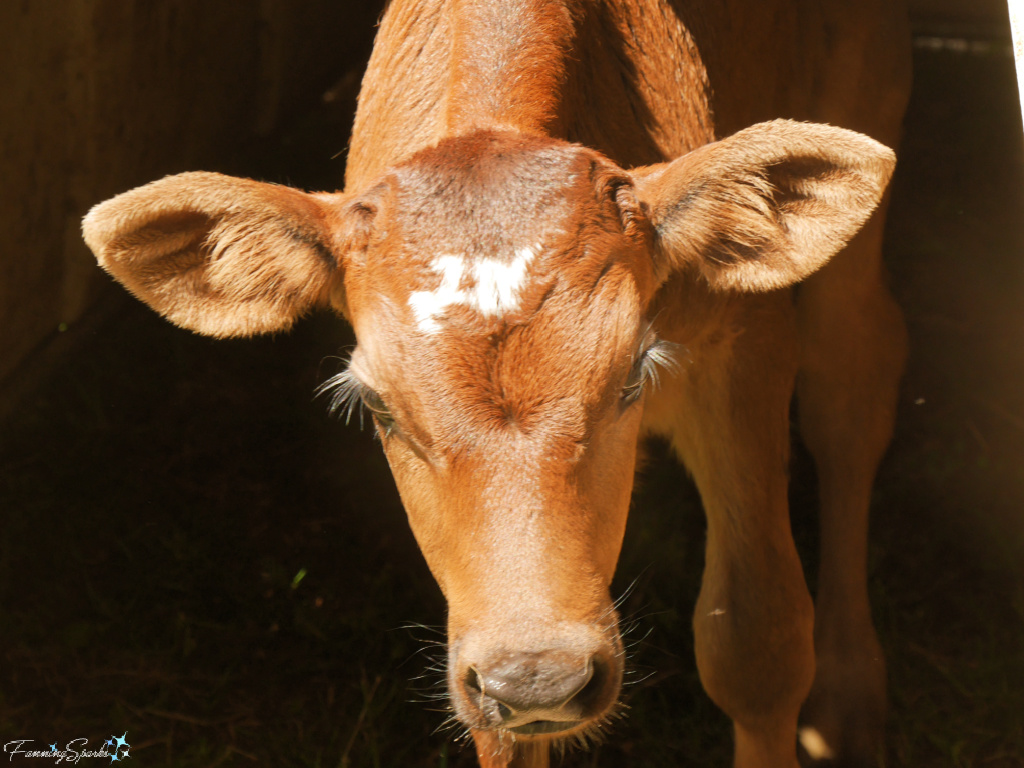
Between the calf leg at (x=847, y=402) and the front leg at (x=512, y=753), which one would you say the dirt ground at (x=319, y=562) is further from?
the front leg at (x=512, y=753)

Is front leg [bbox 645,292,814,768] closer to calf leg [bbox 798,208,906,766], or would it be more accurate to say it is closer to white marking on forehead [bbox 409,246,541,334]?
calf leg [bbox 798,208,906,766]

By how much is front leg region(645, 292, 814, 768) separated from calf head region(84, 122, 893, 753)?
0.86 meters

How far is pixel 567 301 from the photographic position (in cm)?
267

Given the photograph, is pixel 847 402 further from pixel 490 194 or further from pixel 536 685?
pixel 536 685

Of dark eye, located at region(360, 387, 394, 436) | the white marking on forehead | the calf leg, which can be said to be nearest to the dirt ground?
the calf leg

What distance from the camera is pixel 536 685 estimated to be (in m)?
2.41

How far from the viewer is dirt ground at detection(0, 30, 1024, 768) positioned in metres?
4.75

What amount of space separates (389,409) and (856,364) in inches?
110

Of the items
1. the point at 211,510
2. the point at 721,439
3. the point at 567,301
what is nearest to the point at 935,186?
the point at 721,439

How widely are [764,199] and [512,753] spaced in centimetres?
198

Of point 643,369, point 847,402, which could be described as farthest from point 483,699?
point 847,402

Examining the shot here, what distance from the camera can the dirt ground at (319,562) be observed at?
4746 millimetres

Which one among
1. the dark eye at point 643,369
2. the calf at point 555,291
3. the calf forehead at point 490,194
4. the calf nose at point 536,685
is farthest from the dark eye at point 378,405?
the calf nose at point 536,685

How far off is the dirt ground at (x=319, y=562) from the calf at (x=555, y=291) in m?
0.96
